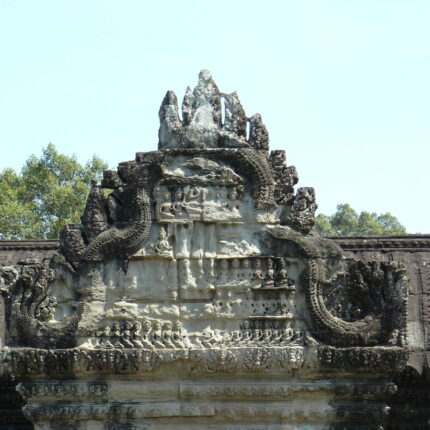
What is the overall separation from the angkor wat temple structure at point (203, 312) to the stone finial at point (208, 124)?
0.09 m

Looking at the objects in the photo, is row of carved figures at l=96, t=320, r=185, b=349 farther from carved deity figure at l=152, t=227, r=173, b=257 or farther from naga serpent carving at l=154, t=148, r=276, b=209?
naga serpent carving at l=154, t=148, r=276, b=209

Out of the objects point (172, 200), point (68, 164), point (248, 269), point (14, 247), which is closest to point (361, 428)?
point (248, 269)

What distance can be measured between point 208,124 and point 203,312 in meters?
2.14

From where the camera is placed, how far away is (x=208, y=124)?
39.5 feet

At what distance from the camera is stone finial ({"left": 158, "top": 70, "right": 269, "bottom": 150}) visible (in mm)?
11948

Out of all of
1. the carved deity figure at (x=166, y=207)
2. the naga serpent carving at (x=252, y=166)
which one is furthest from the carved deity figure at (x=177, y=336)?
the naga serpent carving at (x=252, y=166)

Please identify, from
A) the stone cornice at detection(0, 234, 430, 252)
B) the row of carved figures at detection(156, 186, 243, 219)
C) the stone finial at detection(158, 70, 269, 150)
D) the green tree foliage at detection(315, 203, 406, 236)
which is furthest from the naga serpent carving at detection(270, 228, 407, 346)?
the green tree foliage at detection(315, 203, 406, 236)

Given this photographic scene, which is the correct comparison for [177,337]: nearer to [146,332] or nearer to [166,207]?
[146,332]

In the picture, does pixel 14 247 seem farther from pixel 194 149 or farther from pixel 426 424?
pixel 426 424

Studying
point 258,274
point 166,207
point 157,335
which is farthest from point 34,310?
point 258,274

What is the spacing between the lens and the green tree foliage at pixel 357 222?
37.7 meters

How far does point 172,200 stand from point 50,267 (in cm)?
153

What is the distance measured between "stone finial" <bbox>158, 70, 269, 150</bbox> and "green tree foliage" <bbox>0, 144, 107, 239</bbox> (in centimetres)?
1497

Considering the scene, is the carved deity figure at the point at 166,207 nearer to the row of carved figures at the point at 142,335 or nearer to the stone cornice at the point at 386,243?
the row of carved figures at the point at 142,335
